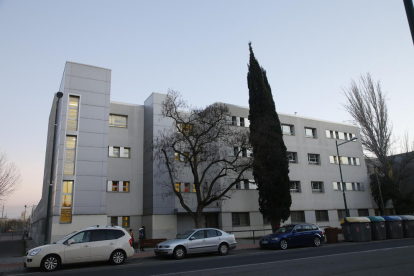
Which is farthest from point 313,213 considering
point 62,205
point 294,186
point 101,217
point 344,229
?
point 62,205

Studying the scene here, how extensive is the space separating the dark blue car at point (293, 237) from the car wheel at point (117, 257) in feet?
28.2

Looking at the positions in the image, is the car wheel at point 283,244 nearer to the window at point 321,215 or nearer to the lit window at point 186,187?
the lit window at point 186,187

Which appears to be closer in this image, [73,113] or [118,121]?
[73,113]

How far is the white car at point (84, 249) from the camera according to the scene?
1161 cm

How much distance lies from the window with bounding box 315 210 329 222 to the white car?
2507 cm

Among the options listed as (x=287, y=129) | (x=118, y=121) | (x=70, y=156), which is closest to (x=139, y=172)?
(x=118, y=121)

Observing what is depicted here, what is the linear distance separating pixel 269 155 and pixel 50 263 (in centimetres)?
1829

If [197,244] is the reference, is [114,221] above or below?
above

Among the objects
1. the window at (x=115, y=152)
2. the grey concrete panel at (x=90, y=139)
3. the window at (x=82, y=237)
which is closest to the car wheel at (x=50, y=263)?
the window at (x=82, y=237)

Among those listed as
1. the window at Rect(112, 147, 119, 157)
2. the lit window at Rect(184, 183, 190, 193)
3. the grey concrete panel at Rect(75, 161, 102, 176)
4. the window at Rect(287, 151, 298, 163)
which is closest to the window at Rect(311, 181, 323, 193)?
the window at Rect(287, 151, 298, 163)

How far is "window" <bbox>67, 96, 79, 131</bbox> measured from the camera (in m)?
22.7

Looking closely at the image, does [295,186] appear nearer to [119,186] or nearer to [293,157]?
[293,157]

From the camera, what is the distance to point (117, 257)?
13.1 m

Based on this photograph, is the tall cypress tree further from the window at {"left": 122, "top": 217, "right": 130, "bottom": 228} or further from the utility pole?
the utility pole
